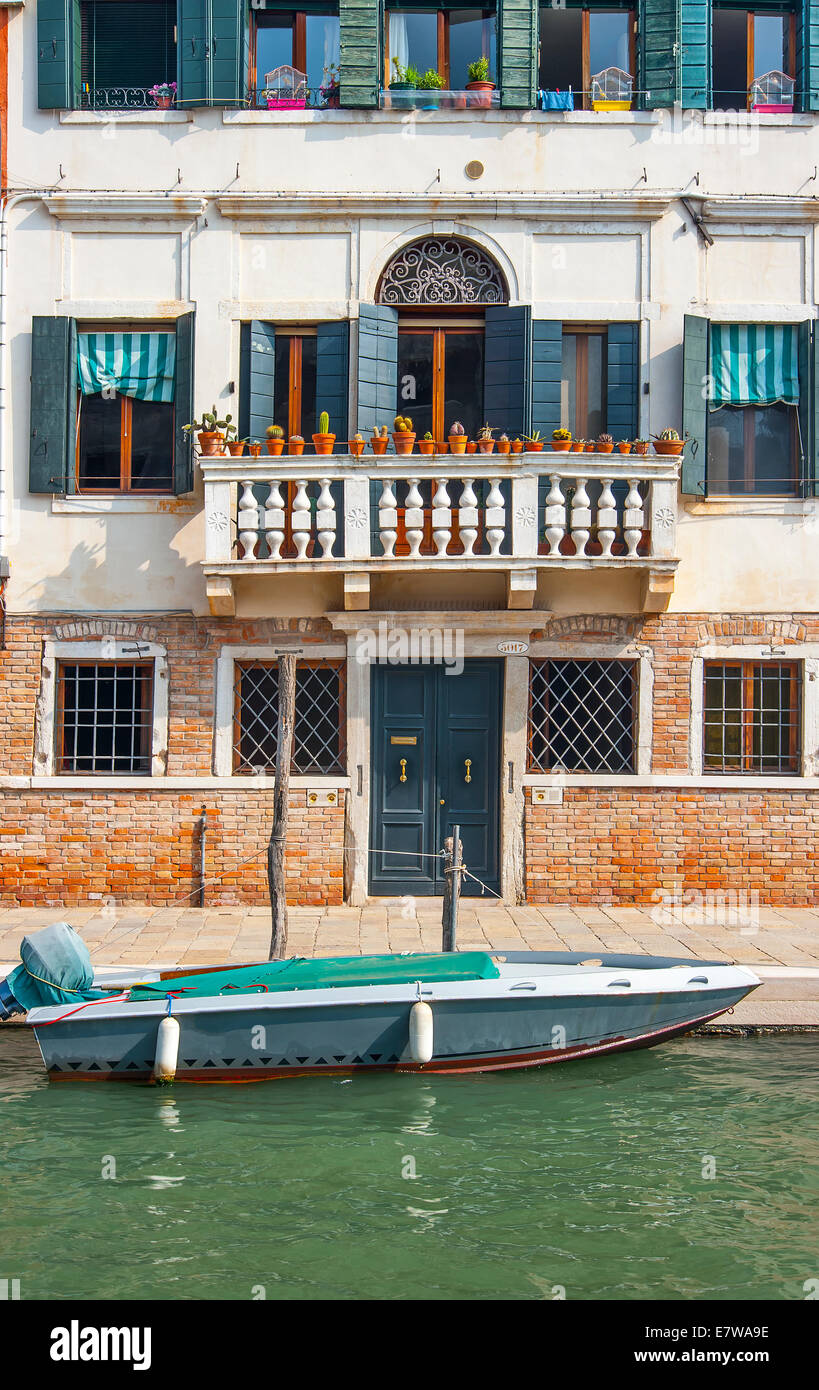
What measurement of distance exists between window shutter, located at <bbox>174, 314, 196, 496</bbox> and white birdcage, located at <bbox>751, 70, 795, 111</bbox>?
5772 millimetres

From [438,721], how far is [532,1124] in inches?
212

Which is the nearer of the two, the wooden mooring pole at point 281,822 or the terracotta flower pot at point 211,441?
the wooden mooring pole at point 281,822

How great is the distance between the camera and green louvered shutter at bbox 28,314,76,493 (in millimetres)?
12828

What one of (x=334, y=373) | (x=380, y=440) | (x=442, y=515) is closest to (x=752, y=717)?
(x=442, y=515)

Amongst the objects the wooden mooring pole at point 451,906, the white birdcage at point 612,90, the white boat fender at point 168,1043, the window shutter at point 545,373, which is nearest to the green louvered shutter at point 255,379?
the window shutter at point 545,373

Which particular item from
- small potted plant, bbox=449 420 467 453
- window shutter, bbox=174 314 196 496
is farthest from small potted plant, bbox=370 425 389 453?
window shutter, bbox=174 314 196 496

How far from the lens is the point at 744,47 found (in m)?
13.2

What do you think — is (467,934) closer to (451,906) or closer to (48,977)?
(451,906)

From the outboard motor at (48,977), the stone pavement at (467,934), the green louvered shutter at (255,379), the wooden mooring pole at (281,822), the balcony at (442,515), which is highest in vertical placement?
the green louvered shutter at (255,379)

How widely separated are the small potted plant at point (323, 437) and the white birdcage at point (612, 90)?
408 cm

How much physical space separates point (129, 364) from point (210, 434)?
129 cm

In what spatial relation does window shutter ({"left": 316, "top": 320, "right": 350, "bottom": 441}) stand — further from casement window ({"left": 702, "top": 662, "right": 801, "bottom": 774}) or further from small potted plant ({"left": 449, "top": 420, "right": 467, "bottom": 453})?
casement window ({"left": 702, "top": 662, "right": 801, "bottom": 774})

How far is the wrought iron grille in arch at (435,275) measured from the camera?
42.7ft

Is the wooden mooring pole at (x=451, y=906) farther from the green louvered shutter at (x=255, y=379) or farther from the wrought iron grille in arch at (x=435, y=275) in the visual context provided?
the wrought iron grille in arch at (x=435, y=275)
